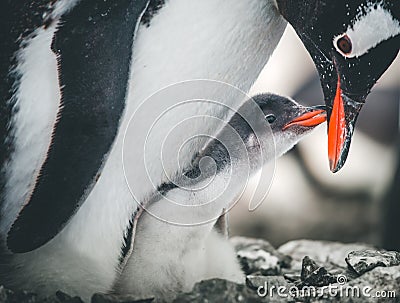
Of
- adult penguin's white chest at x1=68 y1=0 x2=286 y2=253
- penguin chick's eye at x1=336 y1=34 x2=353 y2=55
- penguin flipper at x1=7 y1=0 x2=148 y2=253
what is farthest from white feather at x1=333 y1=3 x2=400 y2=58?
penguin flipper at x1=7 y1=0 x2=148 y2=253

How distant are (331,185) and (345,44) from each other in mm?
650

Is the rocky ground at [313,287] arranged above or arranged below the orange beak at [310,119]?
below

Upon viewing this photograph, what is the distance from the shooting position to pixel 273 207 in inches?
53.2

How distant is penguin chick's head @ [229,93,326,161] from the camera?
3.77ft

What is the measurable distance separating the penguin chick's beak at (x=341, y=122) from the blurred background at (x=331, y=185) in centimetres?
16

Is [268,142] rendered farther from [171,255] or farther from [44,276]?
[44,276]

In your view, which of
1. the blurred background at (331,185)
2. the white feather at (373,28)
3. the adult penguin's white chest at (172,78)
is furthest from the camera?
the blurred background at (331,185)

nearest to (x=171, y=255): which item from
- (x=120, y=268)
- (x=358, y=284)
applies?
(x=120, y=268)

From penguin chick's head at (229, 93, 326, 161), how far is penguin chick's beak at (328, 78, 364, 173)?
0.14m

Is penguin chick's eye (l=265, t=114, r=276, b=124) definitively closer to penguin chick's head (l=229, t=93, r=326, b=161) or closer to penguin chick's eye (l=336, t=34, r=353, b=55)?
penguin chick's head (l=229, t=93, r=326, b=161)

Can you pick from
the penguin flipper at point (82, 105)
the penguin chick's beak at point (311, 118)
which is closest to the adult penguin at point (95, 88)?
the penguin flipper at point (82, 105)

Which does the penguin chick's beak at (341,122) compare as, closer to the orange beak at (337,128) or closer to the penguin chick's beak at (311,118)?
the orange beak at (337,128)

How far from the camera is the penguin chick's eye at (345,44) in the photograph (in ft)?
3.10

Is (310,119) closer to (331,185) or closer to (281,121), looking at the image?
(281,121)
